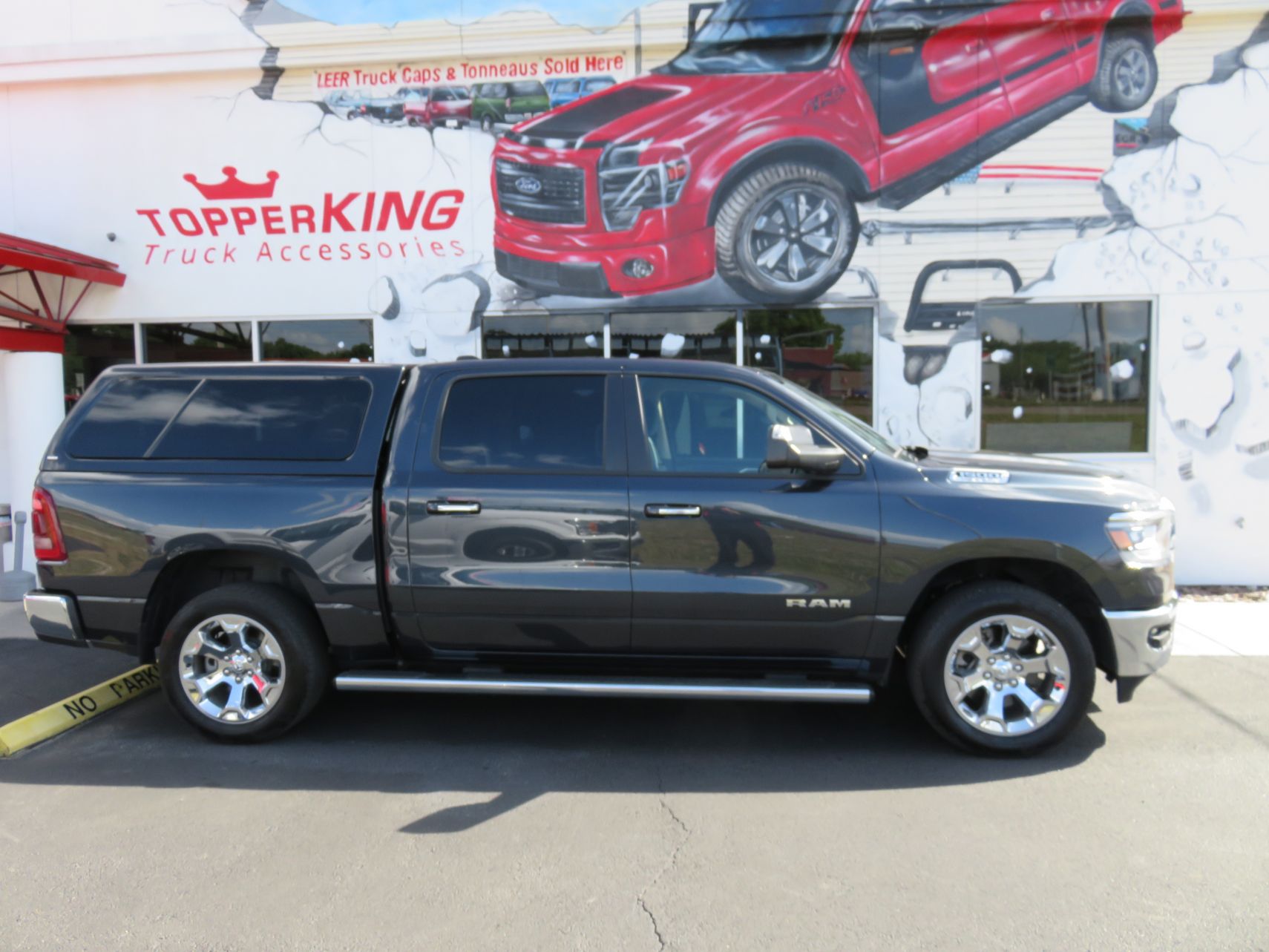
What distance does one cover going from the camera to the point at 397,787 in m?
3.79

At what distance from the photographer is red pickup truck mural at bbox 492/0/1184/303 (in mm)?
8062

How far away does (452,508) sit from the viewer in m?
4.12

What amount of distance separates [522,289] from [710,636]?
18.2ft

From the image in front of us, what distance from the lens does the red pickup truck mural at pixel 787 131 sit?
8.06m

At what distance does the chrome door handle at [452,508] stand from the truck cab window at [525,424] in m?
0.19

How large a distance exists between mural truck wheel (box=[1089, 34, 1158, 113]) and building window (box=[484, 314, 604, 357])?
539cm

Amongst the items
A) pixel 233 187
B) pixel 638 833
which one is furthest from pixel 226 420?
pixel 233 187

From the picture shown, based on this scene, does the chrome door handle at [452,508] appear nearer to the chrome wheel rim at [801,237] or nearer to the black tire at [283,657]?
the black tire at [283,657]

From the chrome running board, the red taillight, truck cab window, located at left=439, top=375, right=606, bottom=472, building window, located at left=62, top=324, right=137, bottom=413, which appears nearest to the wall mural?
building window, located at left=62, top=324, right=137, bottom=413

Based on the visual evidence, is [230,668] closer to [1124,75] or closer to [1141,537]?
[1141,537]

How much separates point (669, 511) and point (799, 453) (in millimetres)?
676

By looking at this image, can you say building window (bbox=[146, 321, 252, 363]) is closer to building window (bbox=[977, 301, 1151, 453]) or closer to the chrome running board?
the chrome running board

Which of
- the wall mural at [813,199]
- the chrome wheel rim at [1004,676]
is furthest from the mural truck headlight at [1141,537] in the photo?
the wall mural at [813,199]

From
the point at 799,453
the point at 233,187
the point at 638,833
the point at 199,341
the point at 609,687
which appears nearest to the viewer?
the point at 638,833
